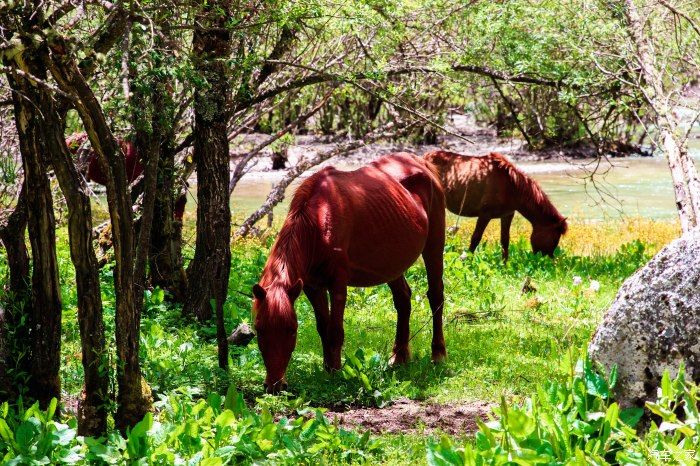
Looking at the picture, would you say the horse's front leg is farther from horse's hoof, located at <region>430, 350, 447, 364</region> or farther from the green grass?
horse's hoof, located at <region>430, 350, 447, 364</region>

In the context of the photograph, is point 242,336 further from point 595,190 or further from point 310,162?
point 595,190

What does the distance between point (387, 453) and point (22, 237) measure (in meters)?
2.71

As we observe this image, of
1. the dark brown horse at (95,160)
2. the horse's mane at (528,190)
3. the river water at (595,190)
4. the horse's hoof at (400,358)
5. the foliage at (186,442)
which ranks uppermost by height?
the dark brown horse at (95,160)

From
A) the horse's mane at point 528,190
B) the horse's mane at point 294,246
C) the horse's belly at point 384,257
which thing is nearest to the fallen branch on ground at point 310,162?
the horse's mane at point 528,190

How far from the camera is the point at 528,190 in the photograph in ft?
45.8

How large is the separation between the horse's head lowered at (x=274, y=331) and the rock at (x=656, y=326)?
2134 mm

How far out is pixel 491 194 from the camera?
46.2 ft

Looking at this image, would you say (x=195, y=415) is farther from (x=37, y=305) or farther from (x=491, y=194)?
(x=491, y=194)

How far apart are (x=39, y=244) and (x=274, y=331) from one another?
5.41ft

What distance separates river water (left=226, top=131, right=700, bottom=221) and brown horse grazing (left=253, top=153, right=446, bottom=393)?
1077 cm

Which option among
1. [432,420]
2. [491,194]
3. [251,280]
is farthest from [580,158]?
[432,420]

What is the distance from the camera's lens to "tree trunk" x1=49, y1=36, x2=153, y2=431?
5.07m

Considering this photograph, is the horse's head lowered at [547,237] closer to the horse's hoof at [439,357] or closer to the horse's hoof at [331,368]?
the horse's hoof at [439,357]

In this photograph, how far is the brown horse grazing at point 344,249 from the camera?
6.30 metres
